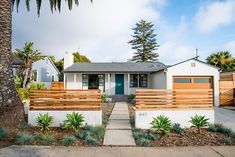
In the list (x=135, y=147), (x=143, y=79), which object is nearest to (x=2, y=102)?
(x=135, y=147)

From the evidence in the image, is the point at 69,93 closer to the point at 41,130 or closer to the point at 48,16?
the point at 41,130

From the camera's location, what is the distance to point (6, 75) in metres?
6.44

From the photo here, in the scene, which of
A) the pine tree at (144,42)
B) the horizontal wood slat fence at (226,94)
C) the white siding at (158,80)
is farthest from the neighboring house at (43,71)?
the pine tree at (144,42)

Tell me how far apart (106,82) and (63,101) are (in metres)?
12.1

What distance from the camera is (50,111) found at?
23.1 feet

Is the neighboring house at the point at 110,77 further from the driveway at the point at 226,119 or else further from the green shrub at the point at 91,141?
the green shrub at the point at 91,141

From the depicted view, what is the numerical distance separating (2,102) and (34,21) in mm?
7813

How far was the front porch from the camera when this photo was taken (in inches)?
748

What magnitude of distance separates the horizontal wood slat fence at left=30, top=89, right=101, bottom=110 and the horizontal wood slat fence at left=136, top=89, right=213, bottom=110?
1.76 metres

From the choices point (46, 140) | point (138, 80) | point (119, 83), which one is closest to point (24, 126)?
point (46, 140)

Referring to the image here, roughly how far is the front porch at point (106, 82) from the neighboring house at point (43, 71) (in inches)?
338

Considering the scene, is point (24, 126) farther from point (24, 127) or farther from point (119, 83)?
point (119, 83)

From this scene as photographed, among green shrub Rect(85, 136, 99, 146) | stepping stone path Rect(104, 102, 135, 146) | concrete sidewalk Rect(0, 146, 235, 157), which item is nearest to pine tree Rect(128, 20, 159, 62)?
stepping stone path Rect(104, 102, 135, 146)

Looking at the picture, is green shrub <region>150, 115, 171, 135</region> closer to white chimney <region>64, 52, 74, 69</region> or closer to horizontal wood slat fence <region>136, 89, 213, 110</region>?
horizontal wood slat fence <region>136, 89, 213, 110</region>
